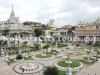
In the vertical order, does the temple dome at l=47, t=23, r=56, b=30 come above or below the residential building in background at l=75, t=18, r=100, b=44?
above

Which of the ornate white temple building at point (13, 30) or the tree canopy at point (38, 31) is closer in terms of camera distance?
the ornate white temple building at point (13, 30)

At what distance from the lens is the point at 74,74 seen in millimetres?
12219

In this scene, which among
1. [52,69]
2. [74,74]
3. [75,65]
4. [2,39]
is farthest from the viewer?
[2,39]

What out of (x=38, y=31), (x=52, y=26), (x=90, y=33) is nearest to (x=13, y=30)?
(x=38, y=31)

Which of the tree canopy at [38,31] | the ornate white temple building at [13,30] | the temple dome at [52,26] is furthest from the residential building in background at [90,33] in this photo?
the temple dome at [52,26]

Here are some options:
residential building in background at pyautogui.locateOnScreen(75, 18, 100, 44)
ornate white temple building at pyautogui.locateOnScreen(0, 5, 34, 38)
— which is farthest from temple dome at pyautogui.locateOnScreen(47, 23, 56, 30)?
residential building in background at pyautogui.locateOnScreen(75, 18, 100, 44)

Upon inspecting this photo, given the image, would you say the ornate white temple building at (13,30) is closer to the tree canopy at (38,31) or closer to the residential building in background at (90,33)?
the tree canopy at (38,31)

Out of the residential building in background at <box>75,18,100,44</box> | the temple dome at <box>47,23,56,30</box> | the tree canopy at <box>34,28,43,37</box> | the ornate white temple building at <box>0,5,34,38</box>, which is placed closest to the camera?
the residential building in background at <box>75,18,100,44</box>

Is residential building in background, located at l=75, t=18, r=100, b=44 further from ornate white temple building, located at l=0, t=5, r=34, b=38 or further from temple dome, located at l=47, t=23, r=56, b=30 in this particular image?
temple dome, located at l=47, t=23, r=56, b=30

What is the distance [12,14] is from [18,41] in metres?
25.8

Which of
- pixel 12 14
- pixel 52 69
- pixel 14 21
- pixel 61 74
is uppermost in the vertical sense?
pixel 12 14

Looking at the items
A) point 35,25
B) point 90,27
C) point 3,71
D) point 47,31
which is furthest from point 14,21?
point 3,71

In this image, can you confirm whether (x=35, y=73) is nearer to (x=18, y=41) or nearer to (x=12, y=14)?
(x=18, y=41)

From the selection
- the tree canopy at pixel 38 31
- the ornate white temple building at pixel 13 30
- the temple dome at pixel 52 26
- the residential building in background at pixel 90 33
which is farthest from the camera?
the temple dome at pixel 52 26
